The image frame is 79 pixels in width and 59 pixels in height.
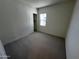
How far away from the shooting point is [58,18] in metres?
4.81

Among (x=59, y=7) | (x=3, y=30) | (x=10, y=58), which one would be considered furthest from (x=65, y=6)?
(x=10, y=58)

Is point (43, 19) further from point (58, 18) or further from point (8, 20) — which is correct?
point (8, 20)

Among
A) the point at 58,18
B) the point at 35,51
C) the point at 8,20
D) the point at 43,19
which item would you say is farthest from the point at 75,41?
the point at 43,19

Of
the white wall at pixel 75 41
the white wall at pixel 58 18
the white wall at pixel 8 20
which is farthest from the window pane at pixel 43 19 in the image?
the white wall at pixel 75 41

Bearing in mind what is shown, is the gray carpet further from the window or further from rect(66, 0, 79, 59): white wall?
the window

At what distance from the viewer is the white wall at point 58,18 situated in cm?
413

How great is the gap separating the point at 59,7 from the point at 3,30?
13.0 ft

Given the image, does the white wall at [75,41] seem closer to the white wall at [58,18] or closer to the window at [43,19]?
the white wall at [58,18]

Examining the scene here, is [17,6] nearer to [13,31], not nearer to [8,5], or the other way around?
[8,5]

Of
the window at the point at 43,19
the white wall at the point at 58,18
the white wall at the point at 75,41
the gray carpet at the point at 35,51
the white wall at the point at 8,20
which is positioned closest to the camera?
the white wall at the point at 75,41

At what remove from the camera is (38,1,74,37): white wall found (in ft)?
13.6

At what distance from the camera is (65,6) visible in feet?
13.9

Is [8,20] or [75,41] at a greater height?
[8,20]

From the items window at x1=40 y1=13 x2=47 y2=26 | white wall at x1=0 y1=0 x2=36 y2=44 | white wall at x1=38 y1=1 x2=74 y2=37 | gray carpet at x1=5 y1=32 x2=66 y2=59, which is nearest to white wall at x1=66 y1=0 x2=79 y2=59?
gray carpet at x1=5 y1=32 x2=66 y2=59
